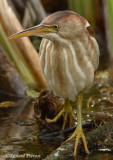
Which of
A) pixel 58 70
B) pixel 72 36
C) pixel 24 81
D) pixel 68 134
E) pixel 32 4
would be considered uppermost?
pixel 32 4

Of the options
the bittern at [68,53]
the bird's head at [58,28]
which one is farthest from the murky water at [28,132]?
the bird's head at [58,28]

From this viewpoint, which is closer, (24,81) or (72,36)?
(72,36)

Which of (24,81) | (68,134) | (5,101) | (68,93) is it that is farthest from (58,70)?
(24,81)

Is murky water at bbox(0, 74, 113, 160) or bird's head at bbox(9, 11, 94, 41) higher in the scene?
bird's head at bbox(9, 11, 94, 41)

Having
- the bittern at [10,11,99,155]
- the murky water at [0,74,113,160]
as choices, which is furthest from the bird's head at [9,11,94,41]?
the murky water at [0,74,113,160]

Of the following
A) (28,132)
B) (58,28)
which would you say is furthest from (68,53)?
(28,132)

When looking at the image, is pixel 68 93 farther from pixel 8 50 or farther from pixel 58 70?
pixel 8 50

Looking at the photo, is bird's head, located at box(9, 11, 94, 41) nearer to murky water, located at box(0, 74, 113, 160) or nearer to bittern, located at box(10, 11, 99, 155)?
bittern, located at box(10, 11, 99, 155)

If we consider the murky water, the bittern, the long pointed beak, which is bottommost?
the murky water

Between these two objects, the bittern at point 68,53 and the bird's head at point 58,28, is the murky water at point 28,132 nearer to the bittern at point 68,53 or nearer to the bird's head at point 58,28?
the bittern at point 68,53
